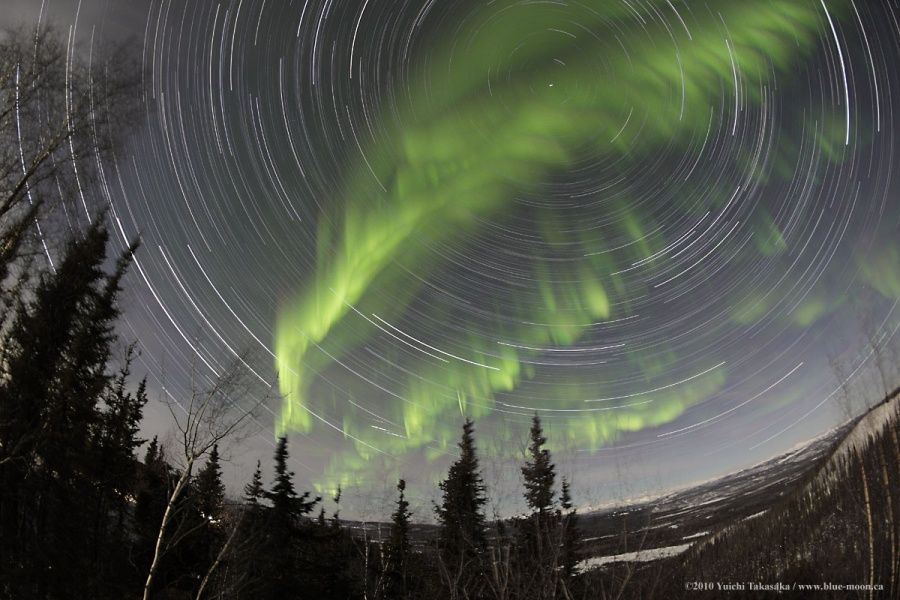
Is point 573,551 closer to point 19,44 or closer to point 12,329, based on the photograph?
point 12,329

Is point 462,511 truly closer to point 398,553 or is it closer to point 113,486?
point 398,553

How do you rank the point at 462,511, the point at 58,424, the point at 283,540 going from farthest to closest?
the point at 462,511 → the point at 283,540 → the point at 58,424

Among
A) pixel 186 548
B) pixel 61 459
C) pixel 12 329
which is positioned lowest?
pixel 186 548

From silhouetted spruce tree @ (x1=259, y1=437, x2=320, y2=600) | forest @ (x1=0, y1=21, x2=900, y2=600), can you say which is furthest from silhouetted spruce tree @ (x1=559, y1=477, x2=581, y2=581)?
silhouetted spruce tree @ (x1=259, y1=437, x2=320, y2=600)

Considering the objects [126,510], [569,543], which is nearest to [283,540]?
[126,510]

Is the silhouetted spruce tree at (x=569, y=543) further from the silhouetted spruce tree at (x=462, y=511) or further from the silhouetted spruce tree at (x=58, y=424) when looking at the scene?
the silhouetted spruce tree at (x=58, y=424)

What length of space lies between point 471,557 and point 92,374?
23.7m

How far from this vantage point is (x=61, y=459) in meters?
20.6

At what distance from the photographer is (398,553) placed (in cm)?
3562

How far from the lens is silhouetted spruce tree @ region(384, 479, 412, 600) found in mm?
34094

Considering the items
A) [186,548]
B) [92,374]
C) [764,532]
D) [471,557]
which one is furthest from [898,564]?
[764,532]

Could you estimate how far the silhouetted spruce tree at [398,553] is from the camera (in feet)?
112

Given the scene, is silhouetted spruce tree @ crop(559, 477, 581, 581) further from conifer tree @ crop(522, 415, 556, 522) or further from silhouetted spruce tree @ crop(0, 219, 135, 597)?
silhouetted spruce tree @ crop(0, 219, 135, 597)

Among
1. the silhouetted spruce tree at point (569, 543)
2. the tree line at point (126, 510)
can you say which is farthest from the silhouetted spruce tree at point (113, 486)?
the silhouetted spruce tree at point (569, 543)
